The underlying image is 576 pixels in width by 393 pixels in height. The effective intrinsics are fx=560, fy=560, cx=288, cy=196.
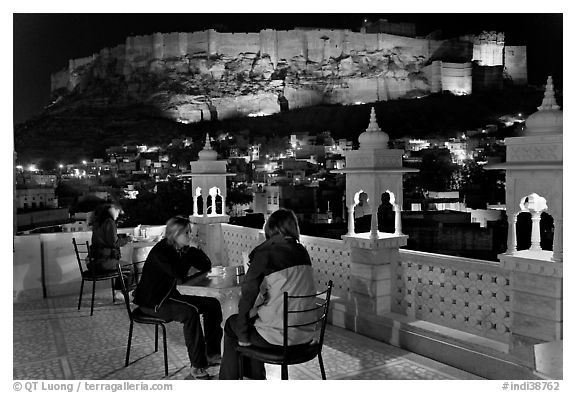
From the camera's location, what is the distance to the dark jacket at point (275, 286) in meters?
2.83

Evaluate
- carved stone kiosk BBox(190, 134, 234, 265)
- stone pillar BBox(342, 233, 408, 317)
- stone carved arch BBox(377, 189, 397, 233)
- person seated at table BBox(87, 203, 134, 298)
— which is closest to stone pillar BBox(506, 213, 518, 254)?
stone pillar BBox(342, 233, 408, 317)

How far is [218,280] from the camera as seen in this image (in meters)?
→ 3.52

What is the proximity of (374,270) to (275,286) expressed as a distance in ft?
5.60

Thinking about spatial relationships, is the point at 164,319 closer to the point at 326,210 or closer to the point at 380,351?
the point at 380,351

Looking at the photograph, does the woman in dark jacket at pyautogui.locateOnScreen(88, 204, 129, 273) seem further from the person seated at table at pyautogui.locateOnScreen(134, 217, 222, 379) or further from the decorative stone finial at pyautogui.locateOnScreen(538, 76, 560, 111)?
the decorative stone finial at pyautogui.locateOnScreen(538, 76, 560, 111)

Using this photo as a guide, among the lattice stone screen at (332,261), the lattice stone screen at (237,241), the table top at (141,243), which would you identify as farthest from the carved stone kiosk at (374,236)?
the table top at (141,243)

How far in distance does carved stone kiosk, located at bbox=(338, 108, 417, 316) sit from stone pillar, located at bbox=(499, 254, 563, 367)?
1166mm

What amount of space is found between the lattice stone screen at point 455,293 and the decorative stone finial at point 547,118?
0.94m

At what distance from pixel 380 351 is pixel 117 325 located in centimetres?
233

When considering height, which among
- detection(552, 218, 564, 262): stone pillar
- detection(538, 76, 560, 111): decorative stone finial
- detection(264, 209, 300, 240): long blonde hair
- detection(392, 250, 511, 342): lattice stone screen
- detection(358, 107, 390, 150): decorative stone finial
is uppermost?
detection(538, 76, 560, 111): decorative stone finial

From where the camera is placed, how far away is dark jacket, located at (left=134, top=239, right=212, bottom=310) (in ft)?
11.3

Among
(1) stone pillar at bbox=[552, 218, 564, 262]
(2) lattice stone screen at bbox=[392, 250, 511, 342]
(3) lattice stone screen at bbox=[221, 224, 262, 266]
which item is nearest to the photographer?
(1) stone pillar at bbox=[552, 218, 564, 262]

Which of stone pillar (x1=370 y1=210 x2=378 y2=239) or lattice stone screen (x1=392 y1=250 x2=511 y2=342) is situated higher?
stone pillar (x1=370 y1=210 x2=378 y2=239)
